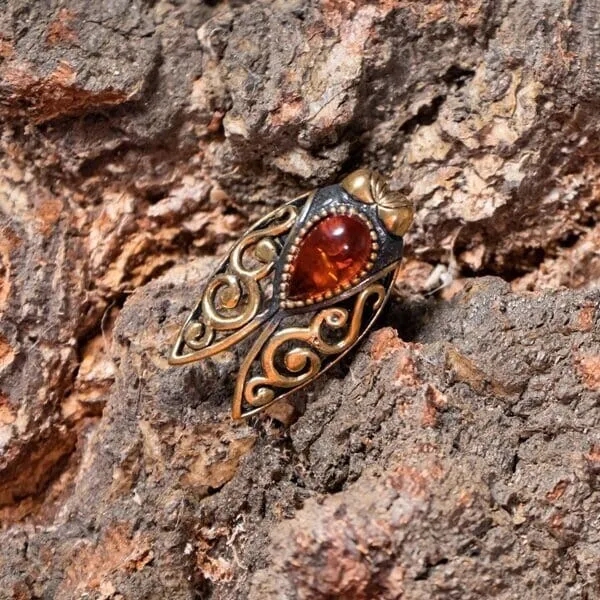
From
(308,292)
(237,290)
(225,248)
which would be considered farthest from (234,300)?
(225,248)

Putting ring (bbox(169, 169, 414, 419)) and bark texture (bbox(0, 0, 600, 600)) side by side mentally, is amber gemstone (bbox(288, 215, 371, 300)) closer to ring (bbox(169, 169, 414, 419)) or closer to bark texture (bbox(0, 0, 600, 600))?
ring (bbox(169, 169, 414, 419))

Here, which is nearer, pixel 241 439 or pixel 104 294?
pixel 241 439

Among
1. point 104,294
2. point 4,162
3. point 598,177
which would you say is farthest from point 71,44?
point 598,177

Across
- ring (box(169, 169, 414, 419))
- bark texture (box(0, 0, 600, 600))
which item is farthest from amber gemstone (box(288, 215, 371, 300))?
bark texture (box(0, 0, 600, 600))

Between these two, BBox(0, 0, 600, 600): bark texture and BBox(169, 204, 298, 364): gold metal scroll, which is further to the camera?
BBox(169, 204, 298, 364): gold metal scroll

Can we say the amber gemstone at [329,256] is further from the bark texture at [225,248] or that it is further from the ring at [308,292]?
the bark texture at [225,248]

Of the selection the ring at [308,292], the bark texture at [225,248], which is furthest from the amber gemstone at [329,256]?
the bark texture at [225,248]

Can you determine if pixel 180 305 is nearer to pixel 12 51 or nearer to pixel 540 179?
pixel 12 51
